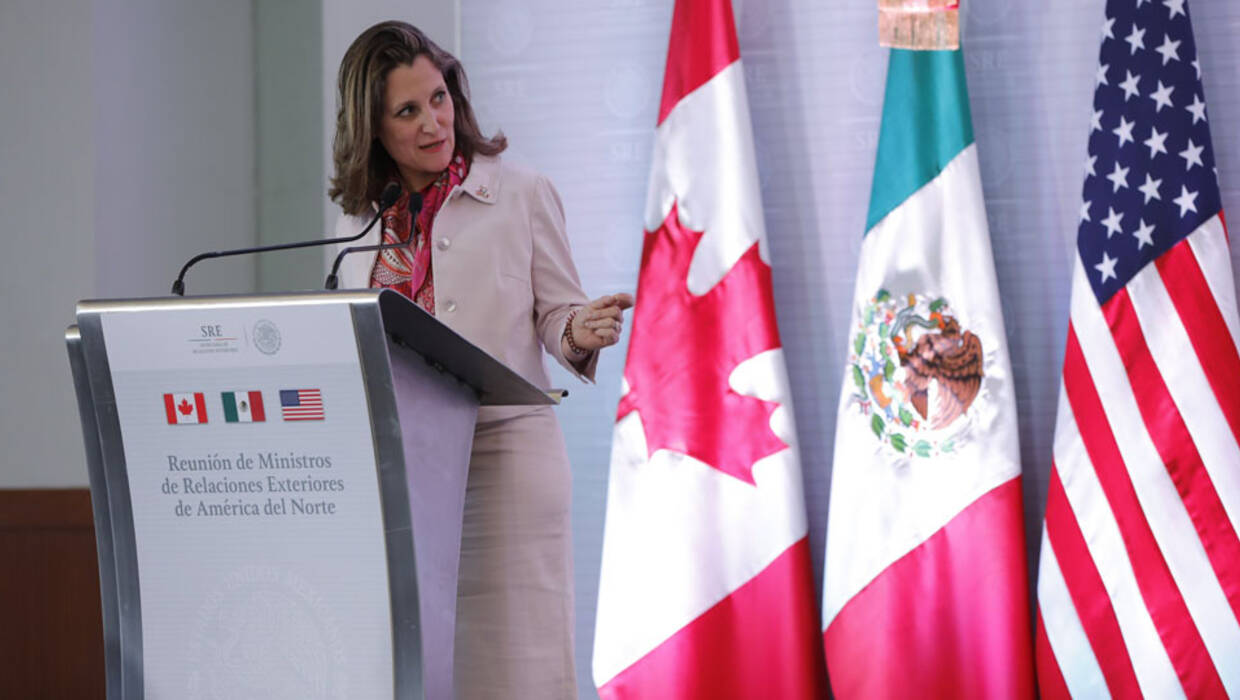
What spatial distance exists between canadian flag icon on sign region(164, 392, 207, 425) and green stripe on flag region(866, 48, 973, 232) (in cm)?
170

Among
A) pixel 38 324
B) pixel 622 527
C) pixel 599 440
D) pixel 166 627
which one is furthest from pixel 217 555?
pixel 38 324

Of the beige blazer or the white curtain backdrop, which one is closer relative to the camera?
the beige blazer

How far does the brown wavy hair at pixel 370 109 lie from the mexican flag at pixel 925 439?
102 centimetres

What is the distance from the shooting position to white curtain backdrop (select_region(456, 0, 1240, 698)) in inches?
104

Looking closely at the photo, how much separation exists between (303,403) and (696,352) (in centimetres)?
148

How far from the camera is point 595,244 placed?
111 inches

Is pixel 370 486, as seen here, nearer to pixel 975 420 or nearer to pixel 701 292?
pixel 701 292

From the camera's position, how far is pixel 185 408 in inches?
47.6

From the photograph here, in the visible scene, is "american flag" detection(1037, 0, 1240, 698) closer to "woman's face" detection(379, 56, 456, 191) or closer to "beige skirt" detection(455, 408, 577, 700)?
"beige skirt" detection(455, 408, 577, 700)

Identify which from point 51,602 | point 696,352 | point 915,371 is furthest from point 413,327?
point 51,602

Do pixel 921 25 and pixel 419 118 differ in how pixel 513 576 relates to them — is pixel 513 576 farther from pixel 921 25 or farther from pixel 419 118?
pixel 921 25

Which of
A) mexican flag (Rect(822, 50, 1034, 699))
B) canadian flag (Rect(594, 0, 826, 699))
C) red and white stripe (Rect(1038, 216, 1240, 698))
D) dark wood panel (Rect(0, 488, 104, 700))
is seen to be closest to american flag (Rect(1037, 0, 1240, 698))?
red and white stripe (Rect(1038, 216, 1240, 698))

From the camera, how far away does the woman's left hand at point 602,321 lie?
155 cm

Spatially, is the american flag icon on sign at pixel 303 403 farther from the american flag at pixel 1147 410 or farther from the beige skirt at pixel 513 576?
the american flag at pixel 1147 410
